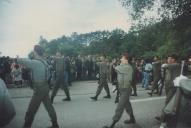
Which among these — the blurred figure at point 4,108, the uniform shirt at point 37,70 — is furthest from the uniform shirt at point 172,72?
the blurred figure at point 4,108

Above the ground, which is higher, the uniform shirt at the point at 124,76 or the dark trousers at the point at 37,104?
the uniform shirt at the point at 124,76

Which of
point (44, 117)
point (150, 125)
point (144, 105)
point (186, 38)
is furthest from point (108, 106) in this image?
point (186, 38)

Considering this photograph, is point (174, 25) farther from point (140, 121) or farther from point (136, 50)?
point (136, 50)

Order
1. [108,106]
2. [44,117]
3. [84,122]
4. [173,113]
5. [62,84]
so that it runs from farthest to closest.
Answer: [62,84] < [108,106] < [44,117] < [84,122] < [173,113]

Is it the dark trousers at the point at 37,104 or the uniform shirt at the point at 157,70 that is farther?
the uniform shirt at the point at 157,70

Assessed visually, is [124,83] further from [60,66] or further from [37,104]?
[60,66]

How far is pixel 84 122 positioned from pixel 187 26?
20.4m

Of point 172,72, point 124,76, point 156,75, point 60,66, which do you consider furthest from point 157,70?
point 124,76

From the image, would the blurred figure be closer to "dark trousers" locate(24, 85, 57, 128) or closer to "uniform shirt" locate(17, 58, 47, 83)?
"dark trousers" locate(24, 85, 57, 128)

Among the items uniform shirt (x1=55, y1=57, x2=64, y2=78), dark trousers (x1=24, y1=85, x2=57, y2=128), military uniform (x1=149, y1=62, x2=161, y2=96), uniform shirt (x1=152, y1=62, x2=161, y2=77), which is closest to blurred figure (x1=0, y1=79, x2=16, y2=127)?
dark trousers (x1=24, y1=85, x2=57, y2=128)

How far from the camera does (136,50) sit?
95938 mm

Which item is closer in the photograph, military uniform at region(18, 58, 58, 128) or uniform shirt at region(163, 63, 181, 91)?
military uniform at region(18, 58, 58, 128)

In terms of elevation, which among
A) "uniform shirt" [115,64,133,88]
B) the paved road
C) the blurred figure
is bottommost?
the paved road

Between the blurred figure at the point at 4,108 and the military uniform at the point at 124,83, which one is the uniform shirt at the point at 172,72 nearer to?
the military uniform at the point at 124,83
